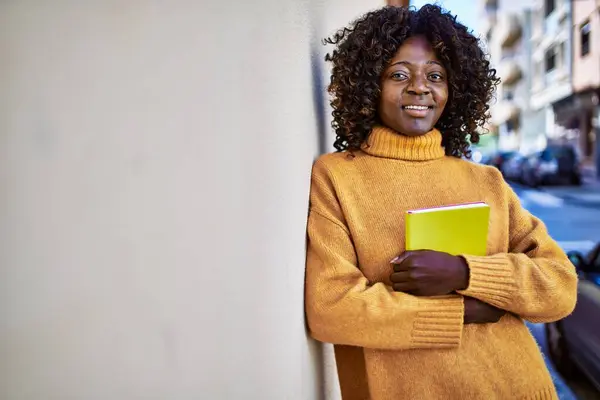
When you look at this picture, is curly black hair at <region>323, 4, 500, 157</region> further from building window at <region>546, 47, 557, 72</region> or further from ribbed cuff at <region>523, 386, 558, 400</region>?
building window at <region>546, 47, 557, 72</region>

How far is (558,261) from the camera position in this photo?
5.28ft

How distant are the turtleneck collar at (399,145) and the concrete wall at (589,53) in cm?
1917

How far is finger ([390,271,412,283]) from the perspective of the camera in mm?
1394

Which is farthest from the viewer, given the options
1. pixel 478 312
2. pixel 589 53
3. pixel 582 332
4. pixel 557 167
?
pixel 589 53

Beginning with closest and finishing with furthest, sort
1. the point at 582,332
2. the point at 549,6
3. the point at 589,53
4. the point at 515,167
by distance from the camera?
the point at 582,332
the point at 515,167
the point at 589,53
the point at 549,6

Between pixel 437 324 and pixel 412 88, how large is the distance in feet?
2.34

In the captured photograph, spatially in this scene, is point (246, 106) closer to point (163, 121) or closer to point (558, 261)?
point (163, 121)

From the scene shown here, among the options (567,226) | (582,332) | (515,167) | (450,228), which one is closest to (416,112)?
(450,228)

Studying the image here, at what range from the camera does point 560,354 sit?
11.5ft

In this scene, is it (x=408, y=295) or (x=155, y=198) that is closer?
(x=155, y=198)

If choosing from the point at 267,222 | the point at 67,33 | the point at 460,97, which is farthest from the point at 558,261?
the point at 67,33

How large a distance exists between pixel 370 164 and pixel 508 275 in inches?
Answer: 20.3

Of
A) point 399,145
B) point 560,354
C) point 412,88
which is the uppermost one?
point 412,88

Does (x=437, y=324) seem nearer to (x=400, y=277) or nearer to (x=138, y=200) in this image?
(x=400, y=277)
